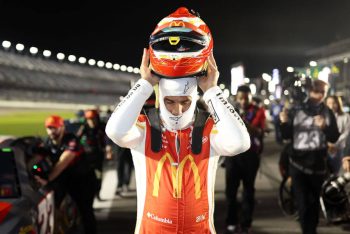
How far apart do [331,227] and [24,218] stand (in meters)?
5.24

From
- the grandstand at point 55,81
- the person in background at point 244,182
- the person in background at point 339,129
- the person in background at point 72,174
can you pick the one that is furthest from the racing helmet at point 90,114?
the grandstand at point 55,81

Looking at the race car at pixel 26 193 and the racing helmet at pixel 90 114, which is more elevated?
the racing helmet at pixel 90 114

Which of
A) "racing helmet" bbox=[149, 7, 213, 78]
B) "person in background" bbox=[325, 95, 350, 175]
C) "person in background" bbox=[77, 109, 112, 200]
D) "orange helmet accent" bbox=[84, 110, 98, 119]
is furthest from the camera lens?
"orange helmet accent" bbox=[84, 110, 98, 119]

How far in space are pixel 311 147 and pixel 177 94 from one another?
398cm

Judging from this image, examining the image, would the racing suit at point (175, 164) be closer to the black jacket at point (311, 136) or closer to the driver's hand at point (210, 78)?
the driver's hand at point (210, 78)

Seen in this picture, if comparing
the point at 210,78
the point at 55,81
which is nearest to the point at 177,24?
the point at 210,78

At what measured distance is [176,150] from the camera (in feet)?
11.5

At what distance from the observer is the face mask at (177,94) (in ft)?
11.2

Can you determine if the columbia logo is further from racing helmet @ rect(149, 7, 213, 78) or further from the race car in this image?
the race car

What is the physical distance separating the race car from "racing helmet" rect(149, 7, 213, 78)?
2159mm

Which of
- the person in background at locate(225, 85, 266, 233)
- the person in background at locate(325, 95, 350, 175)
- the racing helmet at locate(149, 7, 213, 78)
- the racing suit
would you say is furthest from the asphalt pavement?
the racing helmet at locate(149, 7, 213, 78)

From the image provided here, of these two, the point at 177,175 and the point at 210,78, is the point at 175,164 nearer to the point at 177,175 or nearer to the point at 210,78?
the point at 177,175

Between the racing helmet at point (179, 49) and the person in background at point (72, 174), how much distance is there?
3947 millimetres

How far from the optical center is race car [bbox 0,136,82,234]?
5.00 m
